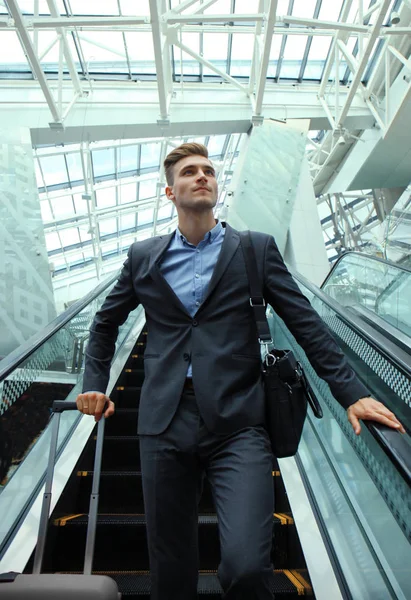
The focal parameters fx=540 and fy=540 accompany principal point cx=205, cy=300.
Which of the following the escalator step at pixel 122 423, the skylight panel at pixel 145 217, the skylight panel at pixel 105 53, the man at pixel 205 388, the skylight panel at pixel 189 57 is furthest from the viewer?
the skylight panel at pixel 145 217

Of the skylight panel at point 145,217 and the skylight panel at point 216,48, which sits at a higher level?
the skylight panel at point 145,217

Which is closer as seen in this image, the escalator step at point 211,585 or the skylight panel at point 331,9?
the escalator step at point 211,585

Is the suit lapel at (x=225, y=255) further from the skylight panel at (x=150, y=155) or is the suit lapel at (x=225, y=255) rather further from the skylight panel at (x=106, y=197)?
the skylight panel at (x=106, y=197)

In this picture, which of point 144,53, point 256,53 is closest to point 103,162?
point 144,53

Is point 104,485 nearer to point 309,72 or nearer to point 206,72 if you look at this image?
point 206,72

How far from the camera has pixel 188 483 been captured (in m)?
2.02

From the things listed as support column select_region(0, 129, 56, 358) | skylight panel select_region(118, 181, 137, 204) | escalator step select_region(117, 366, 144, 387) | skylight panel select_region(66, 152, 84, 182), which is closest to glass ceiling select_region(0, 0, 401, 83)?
support column select_region(0, 129, 56, 358)

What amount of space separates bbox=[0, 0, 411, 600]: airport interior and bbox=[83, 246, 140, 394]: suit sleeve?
0.60m

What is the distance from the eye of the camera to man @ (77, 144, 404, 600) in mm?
1829

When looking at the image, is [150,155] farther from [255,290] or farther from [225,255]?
[255,290]

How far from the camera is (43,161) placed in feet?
75.0

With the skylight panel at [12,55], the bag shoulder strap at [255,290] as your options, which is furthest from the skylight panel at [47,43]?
the bag shoulder strap at [255,290]

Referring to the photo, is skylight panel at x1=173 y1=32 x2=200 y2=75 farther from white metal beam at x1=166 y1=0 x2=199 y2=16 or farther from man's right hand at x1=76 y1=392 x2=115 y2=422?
man's right hand at x1=76 y1=392 x2=115 y2=422

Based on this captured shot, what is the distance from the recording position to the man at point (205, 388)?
183cm
